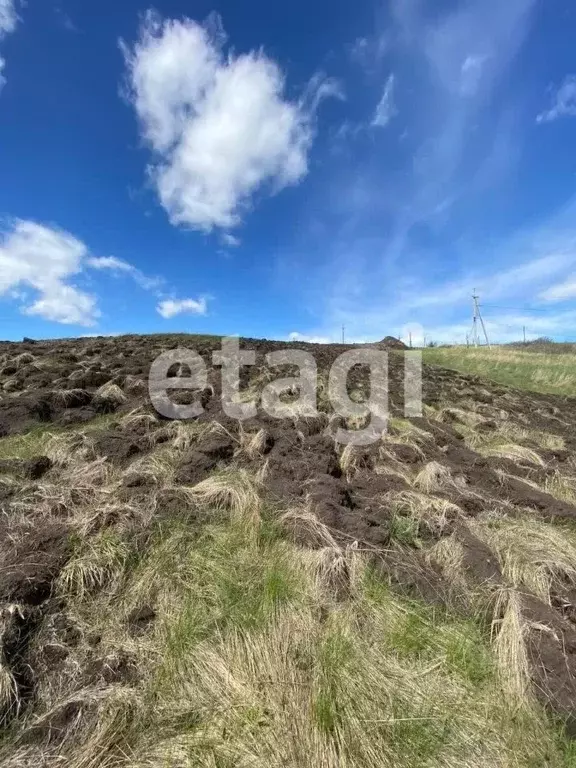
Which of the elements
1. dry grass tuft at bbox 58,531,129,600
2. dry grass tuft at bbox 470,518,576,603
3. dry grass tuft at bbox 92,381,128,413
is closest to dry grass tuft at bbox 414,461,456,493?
dry grass tuft at bbox 470,518,576,603

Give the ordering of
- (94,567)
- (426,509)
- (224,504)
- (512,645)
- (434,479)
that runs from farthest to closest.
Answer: (434,479)
(426,509)
(224,504)
(94,567)
(512,645)

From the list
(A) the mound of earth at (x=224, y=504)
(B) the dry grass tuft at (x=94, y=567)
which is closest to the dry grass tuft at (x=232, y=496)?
(A) the mound of earth at (x=224, y=504)

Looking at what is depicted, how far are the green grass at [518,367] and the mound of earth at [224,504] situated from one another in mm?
12446

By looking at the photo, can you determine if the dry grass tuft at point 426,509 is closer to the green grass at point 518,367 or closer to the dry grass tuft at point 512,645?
the dry grass tuft at point 512,645

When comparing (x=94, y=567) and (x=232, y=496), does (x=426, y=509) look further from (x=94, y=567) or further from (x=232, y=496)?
(x=94, y=567)

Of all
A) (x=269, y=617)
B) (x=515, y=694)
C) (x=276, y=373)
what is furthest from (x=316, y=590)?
(x=276, y=373)

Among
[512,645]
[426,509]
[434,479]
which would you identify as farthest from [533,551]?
[434,479]

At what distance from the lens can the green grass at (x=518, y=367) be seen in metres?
18.3

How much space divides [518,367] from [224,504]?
2180 cm

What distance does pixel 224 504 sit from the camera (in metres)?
3.80

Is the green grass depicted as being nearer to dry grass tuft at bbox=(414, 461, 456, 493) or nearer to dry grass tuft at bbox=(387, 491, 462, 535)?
dry grass tuft at bbox=(414, 461, 456, 493)

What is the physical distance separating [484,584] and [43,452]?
4622mm

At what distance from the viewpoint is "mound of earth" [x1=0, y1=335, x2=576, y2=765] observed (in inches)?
88.9

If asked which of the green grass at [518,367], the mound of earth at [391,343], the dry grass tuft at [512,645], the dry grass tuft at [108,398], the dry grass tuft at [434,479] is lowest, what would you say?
the dry grass tuft at [512,645]
